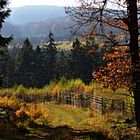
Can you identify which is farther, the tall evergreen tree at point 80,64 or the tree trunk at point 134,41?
the tall evergreen tree at point 80,64

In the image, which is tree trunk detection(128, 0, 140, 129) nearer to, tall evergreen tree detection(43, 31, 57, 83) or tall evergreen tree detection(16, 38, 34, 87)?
tall evergreen tree detection(43, 31, 57, 83)

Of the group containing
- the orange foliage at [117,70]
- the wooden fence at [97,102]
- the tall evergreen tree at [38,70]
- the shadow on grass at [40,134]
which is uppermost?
the orange foliage at [117,70]

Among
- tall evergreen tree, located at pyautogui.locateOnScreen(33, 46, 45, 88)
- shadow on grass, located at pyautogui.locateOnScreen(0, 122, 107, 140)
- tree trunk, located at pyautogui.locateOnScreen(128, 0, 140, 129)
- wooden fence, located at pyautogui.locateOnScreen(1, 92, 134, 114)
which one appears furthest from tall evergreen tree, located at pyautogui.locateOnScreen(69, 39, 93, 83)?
tree trunk, located at pyautogui.locateOnScreen(128, 0, 140, 129)

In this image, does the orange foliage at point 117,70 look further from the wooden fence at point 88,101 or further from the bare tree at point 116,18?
the wooden fence at point 88,101

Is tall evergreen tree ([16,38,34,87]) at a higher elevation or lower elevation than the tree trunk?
lower

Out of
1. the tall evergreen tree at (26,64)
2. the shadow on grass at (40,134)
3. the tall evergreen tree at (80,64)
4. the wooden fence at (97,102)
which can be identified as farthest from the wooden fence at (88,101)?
the tall evergreen tree at (26,64)

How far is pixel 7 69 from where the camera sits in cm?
11531

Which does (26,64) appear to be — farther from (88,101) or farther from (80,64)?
(88,101)

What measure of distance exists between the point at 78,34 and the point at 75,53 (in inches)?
3617

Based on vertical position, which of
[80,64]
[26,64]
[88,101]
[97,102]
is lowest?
[26,64]

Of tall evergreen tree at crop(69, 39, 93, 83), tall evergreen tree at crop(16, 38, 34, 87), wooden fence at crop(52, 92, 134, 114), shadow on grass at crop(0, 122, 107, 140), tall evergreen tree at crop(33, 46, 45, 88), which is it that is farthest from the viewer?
tall evergreen tree at crop(16, 38, 34, 87)

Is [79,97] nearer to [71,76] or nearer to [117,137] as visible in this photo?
[117,137]

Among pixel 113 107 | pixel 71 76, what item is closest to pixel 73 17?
pixel 113 107

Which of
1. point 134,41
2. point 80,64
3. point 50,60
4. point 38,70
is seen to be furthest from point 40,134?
point 50,60
